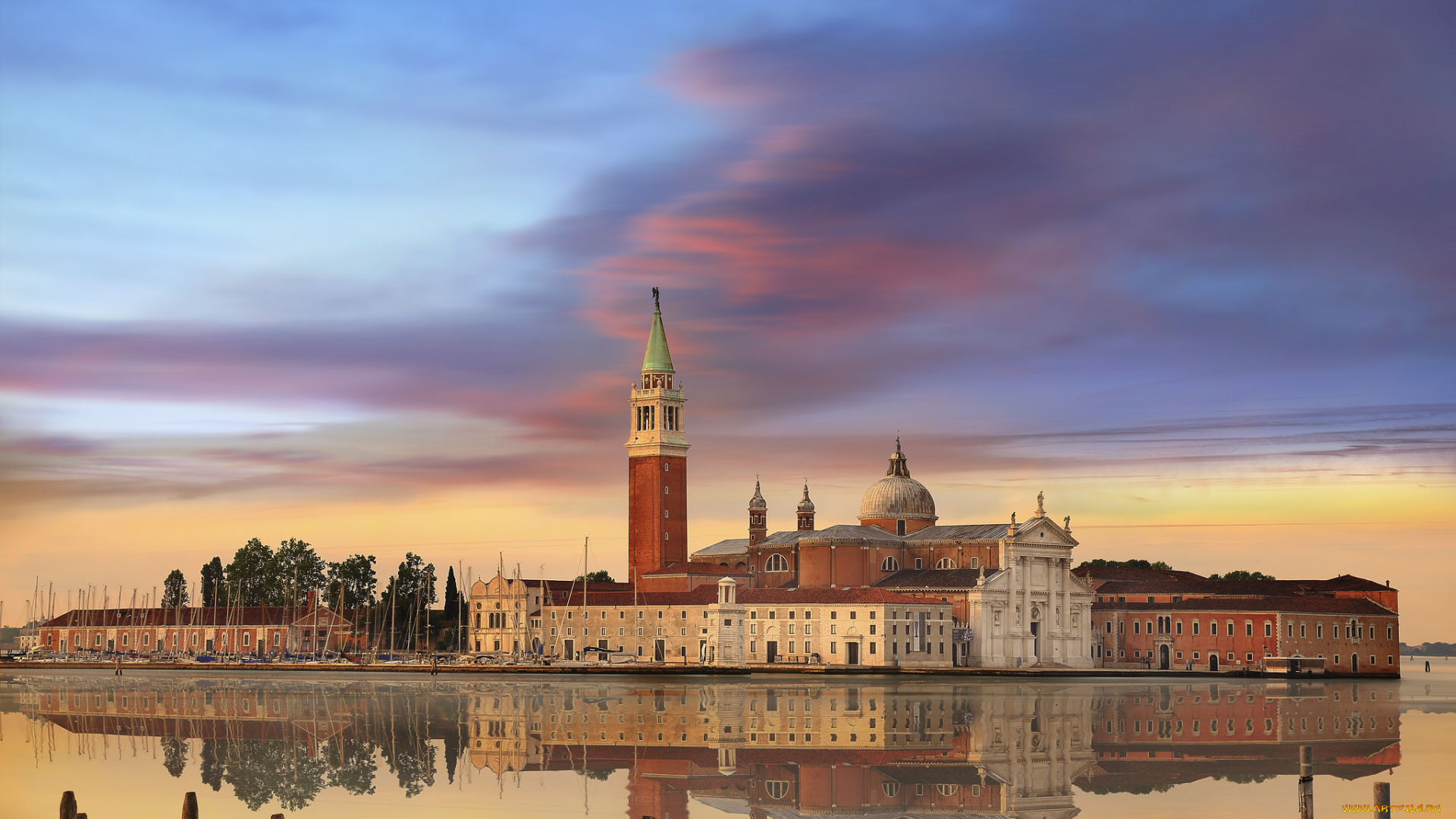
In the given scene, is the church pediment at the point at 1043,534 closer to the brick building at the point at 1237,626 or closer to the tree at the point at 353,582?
the brick building at the point at 1237,626

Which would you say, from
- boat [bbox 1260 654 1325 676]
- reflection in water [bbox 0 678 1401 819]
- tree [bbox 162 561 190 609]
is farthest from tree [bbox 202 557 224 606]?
boat [bbox 1260 654 1325 676]

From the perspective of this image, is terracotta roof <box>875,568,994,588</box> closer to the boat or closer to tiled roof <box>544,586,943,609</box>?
tiled roof <box>544,586,943,609</box>

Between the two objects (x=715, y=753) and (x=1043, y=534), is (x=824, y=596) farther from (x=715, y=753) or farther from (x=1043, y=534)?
(x=715, y=753)

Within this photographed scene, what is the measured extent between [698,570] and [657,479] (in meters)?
6.98

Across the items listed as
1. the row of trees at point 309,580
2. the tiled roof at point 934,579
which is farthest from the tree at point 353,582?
the tiled roof at point 934,579

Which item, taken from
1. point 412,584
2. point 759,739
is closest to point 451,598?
point 412,584

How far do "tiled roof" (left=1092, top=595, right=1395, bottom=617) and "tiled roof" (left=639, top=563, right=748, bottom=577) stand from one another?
2537cm

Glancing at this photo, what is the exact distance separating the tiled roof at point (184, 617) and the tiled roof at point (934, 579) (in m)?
43.9

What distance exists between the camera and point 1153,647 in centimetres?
9856

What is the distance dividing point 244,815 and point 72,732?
20.6 meters

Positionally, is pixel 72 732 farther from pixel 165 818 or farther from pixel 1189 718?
pixel 1189 718

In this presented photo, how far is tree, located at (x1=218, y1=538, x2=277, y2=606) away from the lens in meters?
122

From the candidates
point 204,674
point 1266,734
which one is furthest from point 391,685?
point 1266,734

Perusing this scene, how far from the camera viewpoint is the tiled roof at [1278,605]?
94.8 m
